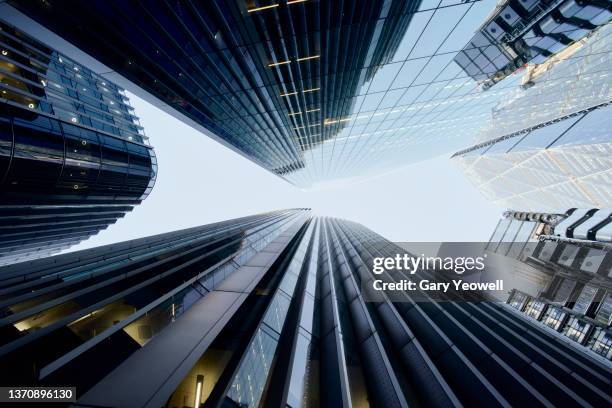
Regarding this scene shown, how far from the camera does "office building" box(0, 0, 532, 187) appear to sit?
9438 millimetres

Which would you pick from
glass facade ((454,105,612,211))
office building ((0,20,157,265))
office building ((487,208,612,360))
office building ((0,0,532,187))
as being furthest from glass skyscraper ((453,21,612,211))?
office building ((0,20,157,265))

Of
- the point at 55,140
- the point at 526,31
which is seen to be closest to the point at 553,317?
the point at 526,31

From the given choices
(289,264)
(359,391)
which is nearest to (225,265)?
(289,264)

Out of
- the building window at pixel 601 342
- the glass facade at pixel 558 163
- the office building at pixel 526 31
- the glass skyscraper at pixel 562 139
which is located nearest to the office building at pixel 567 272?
the building window at pixel 601 342

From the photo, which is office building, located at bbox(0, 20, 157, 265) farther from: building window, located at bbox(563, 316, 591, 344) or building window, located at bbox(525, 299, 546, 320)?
building window, located at bbox(525, 299, 546, 320)

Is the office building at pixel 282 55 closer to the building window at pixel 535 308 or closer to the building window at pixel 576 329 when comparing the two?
the building window at pixel 576 329

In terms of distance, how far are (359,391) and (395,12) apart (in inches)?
464

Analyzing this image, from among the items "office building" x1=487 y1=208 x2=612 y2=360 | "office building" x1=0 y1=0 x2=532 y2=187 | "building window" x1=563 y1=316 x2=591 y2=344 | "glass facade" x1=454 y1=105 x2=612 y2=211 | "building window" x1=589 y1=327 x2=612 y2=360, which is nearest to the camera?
"building window" x1=589 y1=327 x2=612 y2=360

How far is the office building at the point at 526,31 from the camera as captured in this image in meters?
8.69

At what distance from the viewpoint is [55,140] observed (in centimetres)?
1794

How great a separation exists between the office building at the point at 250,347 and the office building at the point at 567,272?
385cm

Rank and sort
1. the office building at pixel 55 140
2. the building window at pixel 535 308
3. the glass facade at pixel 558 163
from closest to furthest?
the glass facade at pixel 558 163 < the building window at pixel 535 308 < the office building at pixel 55 140

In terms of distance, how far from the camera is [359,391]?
5.06 metres

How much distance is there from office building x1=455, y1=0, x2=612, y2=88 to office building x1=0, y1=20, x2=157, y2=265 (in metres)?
23.8
